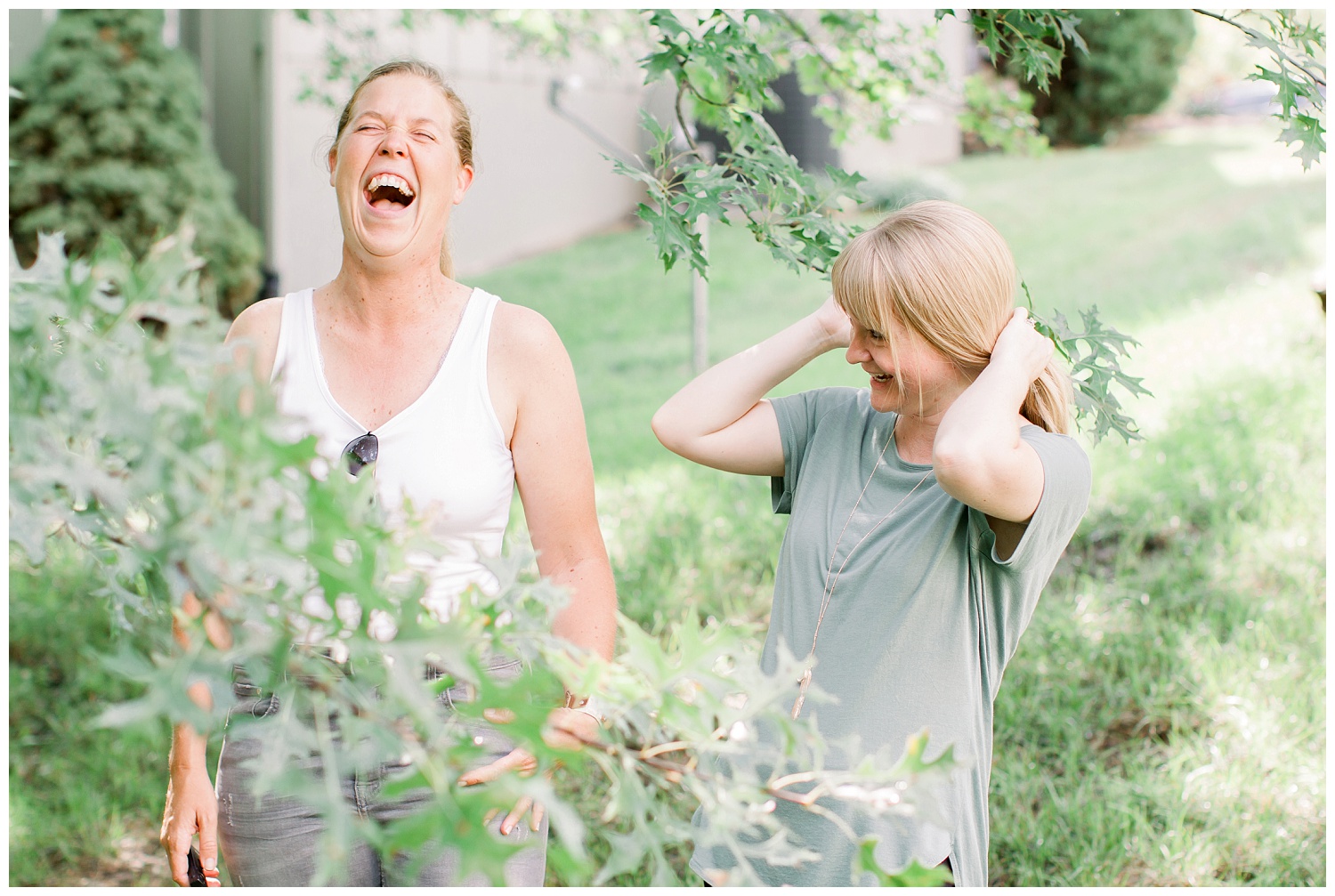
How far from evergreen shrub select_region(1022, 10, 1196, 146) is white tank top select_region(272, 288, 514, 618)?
1464 centimetres

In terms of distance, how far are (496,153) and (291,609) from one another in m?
11.7

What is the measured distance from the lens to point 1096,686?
356cm

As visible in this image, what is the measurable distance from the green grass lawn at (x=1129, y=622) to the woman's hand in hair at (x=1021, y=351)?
600 mm

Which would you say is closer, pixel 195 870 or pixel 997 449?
pixel 997 449

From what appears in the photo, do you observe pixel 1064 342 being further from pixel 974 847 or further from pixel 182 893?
pixel 182 893

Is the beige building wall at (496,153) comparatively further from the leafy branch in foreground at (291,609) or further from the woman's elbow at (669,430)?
the leafy branch in foreground at (291,609)

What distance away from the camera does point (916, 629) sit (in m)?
1.73

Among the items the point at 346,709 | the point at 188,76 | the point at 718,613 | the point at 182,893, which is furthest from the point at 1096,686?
the point at 188,76

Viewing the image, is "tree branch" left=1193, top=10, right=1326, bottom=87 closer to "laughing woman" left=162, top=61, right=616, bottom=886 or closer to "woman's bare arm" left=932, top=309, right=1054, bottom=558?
"woman's bare arm" left=932, top=309, right=1054, bottom=558

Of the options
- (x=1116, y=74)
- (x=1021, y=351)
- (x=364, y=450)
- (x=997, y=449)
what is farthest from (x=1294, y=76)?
(x=1116, y=74)

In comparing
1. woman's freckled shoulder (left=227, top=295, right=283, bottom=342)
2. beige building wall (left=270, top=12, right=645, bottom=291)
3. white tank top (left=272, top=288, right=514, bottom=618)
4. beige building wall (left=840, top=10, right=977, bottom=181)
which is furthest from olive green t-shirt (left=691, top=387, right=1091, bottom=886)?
beige building wall (left=840, top=10, right=977, bottom=181)

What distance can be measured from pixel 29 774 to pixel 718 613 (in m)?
2.50

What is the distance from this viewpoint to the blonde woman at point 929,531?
5.42 feet

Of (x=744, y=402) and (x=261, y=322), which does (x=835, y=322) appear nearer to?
(x=744, y=402)
